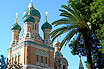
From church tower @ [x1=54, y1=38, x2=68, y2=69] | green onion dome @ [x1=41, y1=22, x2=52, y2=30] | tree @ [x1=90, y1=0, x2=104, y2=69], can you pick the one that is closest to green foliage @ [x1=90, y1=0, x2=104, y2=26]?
tree @ [x1=90, y1=0, x2=104, y2=69]

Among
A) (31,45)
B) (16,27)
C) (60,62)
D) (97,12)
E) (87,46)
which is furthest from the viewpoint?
(60,62)

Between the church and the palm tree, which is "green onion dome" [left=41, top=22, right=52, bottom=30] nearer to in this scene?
the church

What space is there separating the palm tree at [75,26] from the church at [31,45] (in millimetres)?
18965

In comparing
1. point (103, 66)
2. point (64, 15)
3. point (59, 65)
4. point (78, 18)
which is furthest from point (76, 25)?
point (59, 65)

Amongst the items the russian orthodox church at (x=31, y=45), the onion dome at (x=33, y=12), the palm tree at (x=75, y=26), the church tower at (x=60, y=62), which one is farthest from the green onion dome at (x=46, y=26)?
the palm tree at (x=75, y=26)

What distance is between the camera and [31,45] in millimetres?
36438

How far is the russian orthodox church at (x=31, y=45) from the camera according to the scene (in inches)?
1419

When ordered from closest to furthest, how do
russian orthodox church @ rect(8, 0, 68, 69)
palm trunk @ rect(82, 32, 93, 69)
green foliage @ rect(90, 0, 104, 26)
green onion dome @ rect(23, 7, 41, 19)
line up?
1. green foliage @ rect(90, 0, 104, 26)
2. palm trunk @ rect(82, 32, 93, 69)
3. russian orthodox church @ rect(8, 0, 68, 69)
4. green onion dome @ rect(23, 7, 41, 19)

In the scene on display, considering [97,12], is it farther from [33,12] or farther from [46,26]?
[33,12]

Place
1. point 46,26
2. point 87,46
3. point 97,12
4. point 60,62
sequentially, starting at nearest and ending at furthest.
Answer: point 97,12 < point 87,46 < point 46,26 < point 60,62

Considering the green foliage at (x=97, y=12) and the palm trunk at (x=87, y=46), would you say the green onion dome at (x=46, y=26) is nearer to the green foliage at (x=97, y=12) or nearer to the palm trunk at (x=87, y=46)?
the palm trunk at (x=87, y=46)

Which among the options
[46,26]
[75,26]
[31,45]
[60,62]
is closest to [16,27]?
[46,26]

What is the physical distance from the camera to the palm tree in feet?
52.4

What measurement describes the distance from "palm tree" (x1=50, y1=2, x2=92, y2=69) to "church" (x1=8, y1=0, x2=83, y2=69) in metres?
19.0
